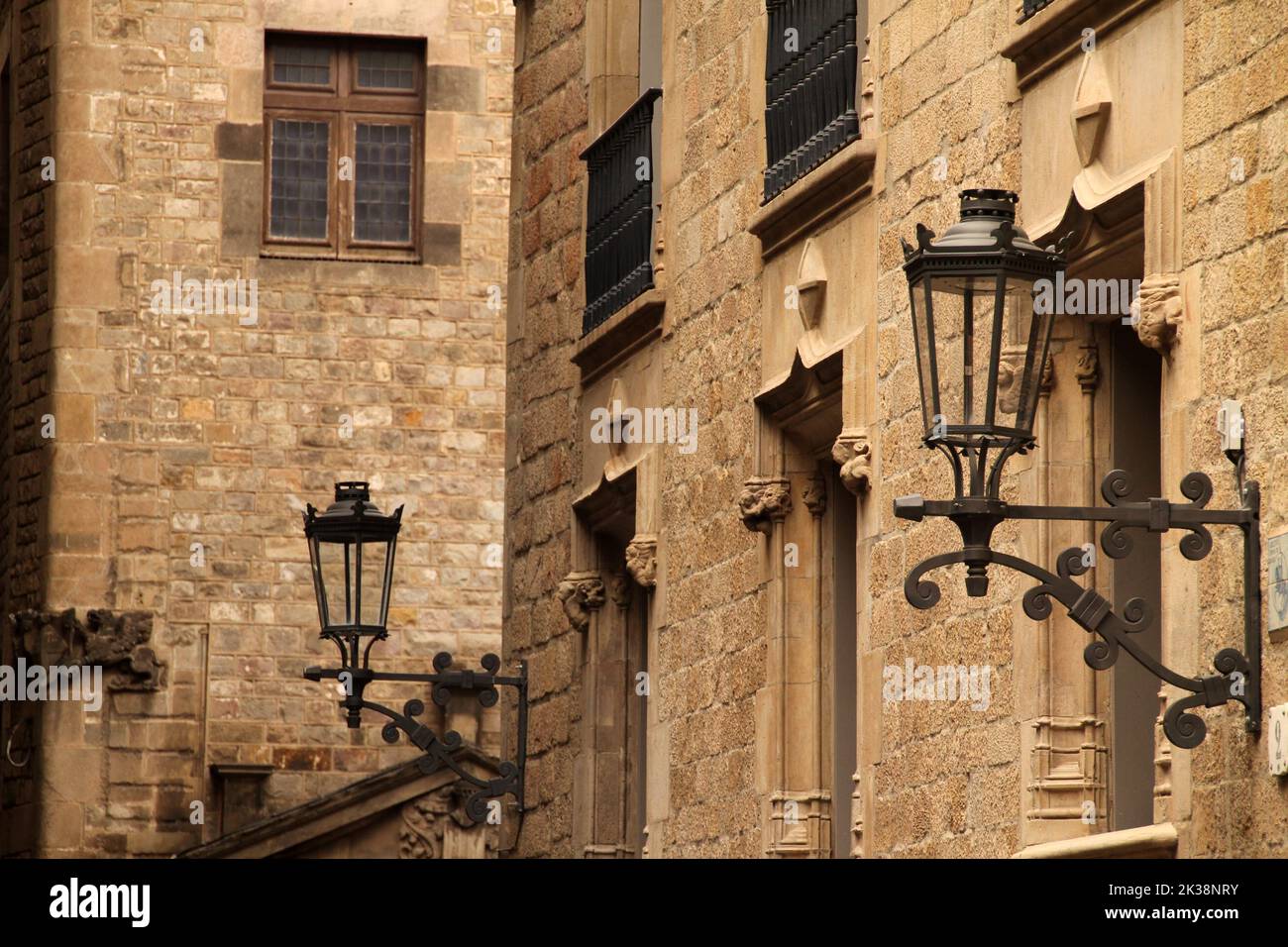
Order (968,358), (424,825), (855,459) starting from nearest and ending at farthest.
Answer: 1. (968,358)
2. (855,459)
3. (424,825)

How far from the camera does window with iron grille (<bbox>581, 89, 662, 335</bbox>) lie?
1422cm

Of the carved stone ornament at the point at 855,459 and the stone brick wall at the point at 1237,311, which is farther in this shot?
the carved stone ornament at the point at 855,459

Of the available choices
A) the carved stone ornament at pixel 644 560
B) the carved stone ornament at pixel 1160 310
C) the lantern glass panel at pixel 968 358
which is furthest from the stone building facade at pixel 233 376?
the lantern glass panel at pixel 968 358

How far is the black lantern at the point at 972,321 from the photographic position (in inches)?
323

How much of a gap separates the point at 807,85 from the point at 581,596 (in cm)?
363

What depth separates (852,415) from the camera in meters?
11.4

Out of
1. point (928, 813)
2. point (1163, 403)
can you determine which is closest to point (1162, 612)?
point (1163, 403)

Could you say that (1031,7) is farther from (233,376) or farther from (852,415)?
(233,376)

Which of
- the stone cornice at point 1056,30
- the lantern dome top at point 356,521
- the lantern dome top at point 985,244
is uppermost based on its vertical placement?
the stone cornice at point 1056,30

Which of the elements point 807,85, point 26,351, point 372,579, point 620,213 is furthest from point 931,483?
point 26,351

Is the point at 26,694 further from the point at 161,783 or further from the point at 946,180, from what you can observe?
the point at 946,180

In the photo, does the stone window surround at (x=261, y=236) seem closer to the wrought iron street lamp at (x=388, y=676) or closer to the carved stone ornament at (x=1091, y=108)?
the wrought iron street lamp at (x=388, y=676)

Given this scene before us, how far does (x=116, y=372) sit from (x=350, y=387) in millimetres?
1779

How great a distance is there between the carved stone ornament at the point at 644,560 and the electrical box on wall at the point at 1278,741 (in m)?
6.08
